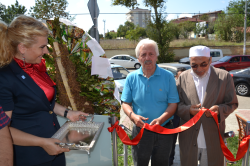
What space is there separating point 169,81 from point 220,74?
2.02 ft

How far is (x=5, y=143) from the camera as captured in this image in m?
1.33

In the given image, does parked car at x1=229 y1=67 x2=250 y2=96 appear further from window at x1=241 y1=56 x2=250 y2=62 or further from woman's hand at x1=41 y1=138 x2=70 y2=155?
woman's hand at x1=41 y1=138 x2=70 y2=155

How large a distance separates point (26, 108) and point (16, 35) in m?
0.57

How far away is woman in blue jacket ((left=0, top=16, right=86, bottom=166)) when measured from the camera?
1472 mm

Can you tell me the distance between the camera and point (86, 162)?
2617mm

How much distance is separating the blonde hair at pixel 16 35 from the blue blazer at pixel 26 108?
0.09 m

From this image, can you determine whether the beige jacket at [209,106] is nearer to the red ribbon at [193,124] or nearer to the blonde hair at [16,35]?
the red ribbon at [193,124]

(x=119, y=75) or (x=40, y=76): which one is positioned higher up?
(x=40, y=76)

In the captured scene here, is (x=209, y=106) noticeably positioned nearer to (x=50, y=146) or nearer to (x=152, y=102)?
(x=152, y=102)

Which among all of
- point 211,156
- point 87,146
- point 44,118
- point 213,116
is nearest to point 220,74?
point 213,116

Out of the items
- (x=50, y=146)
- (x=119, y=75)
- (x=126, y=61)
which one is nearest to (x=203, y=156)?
(x=50, y=146)

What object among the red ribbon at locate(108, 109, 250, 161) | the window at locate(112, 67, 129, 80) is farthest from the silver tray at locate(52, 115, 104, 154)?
the window at locate(112, 67, 129, 80)

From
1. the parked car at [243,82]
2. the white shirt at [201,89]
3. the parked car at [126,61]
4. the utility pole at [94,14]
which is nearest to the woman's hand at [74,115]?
the white shirt at [201,89]

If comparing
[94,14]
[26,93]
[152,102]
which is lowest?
[152,102]
